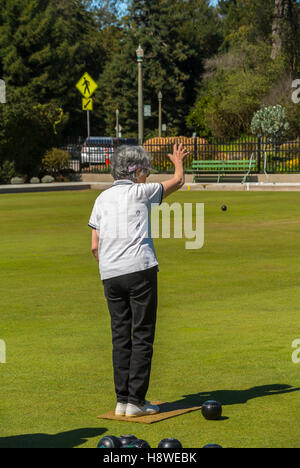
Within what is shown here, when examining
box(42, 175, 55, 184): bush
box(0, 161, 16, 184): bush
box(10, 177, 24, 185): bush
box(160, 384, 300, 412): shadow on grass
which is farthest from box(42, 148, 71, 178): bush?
box(160, 384, 300, 412): shadow on grass

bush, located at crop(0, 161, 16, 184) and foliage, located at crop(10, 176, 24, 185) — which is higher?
bush, located at crop(0, 161, 16, 184)

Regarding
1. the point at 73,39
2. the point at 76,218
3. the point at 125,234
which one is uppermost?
the point at 73,39

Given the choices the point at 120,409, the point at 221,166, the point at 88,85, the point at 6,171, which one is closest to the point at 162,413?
the point at 120,409

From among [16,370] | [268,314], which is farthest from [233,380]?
[268,314]

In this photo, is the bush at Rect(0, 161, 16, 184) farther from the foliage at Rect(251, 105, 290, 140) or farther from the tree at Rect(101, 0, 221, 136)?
the tree at Rect(101, 0, 221, 136)

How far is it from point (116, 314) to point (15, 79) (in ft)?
205

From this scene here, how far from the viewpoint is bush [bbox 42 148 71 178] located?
41531 millimetres

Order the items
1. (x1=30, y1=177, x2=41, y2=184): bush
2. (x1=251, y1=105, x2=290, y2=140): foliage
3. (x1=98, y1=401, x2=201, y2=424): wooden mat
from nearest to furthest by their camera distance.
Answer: (x1=98, y1=401, x2=201, y2=424): wooden mat, (x1=30, y1=177, x2=41, y2=184): bush, (x1=251, y1=105, x2=290, y2=140): foliage

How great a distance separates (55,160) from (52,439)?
1459 inches

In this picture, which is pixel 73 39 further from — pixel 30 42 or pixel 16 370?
pixel 16 370

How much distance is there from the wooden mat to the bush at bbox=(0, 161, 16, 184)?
35.1m

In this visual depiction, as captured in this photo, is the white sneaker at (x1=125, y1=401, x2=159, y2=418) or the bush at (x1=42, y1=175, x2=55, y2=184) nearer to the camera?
the white sneaker at (x1=125, y1=401, x2=159, y2=418)

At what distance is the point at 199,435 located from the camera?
5121mm

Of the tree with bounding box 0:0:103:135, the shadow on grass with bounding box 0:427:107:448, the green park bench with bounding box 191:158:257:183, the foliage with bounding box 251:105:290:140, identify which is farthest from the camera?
the tree with bounding box 0:0:103:135
